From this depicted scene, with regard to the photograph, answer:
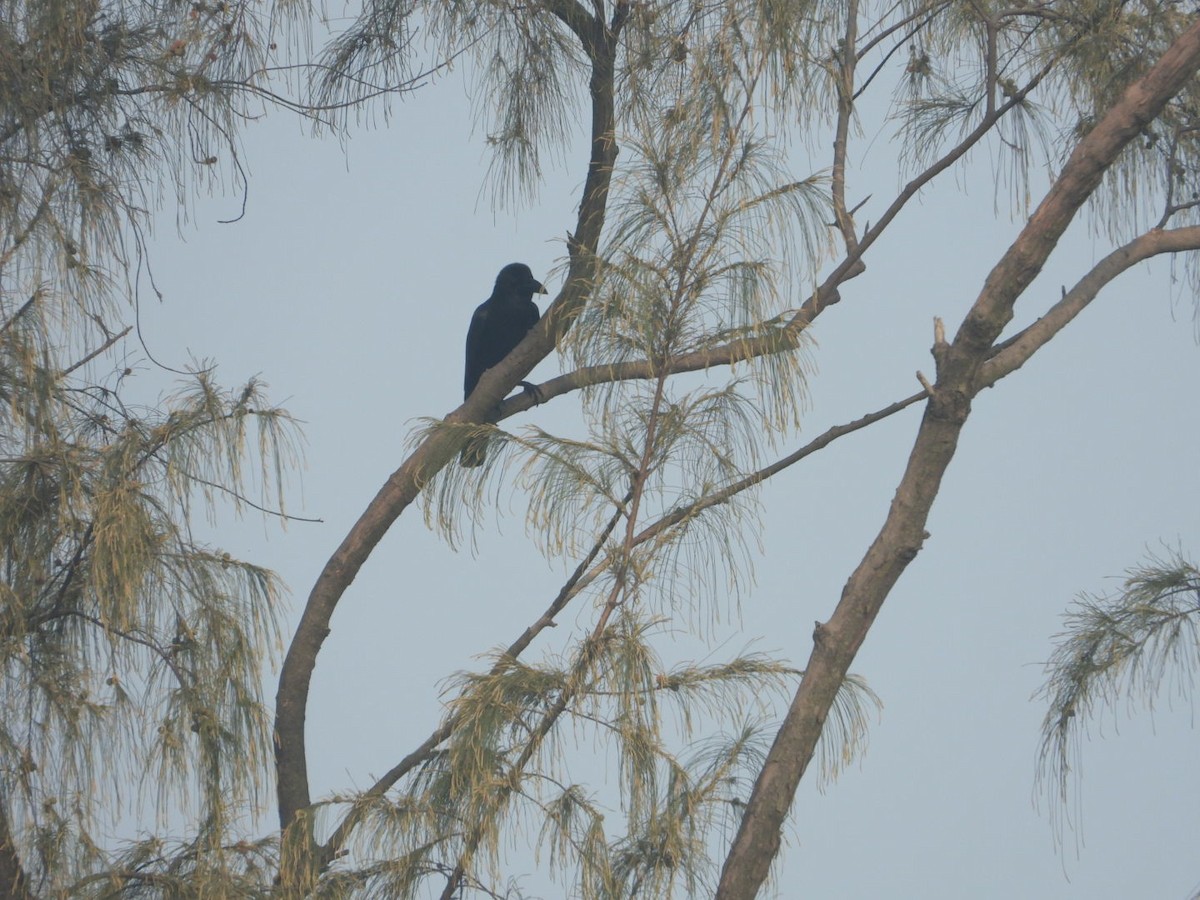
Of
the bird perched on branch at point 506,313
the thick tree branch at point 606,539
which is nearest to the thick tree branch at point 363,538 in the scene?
the thick tree branch at point 606,539

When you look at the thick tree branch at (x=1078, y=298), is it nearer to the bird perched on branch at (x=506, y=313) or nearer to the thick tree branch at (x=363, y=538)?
the thick tree branch at (x=363, y=538)

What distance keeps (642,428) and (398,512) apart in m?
1.07

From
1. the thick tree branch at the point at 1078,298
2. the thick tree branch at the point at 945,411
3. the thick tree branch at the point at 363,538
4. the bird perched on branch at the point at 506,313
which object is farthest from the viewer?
the bird perched on branch at the point at 506,313

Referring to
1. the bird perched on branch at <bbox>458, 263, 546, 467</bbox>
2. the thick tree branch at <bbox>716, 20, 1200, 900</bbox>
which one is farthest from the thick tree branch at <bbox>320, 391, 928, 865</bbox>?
the bird perched on branch at <bbox>458, 263, 546, 467</bbox>

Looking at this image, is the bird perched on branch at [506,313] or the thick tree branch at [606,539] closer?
the thick tree branch at [606,539]

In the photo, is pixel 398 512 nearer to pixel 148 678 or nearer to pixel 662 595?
pixel 148 678

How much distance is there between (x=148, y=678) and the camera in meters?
2.75

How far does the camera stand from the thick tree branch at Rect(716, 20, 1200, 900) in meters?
2.19

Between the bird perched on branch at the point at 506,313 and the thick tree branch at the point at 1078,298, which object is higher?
the bird perched on branch at the point at 506,313

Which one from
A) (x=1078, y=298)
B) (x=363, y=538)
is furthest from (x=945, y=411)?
(x=363, y=538)

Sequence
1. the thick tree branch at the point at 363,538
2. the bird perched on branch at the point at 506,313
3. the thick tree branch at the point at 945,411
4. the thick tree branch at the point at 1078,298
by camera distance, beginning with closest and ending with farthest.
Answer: the thick tree branch at the point at 945,411 → the thick tree branch at the point at 1078,298 → the thick tree branch at the point at 363,538 → the bird perched on branch at the point at 506,313

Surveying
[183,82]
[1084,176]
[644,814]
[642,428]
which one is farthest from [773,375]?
[183,82]

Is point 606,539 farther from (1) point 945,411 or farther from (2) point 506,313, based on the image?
(2) point 506,313

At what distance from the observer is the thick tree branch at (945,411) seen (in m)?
2.19
